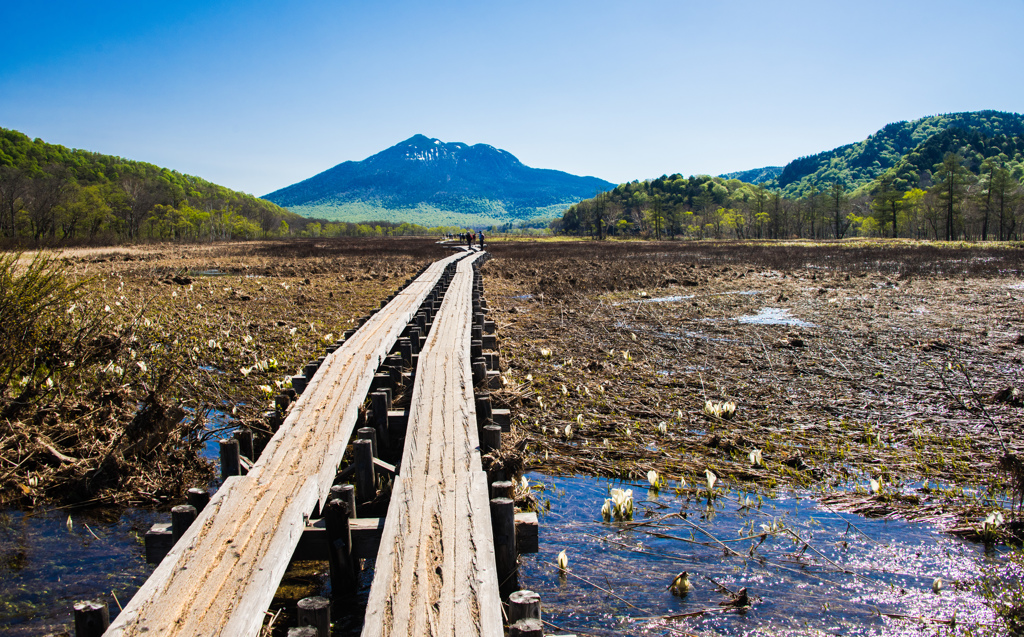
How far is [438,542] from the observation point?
3145mm

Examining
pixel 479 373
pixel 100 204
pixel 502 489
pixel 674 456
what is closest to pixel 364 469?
pixel 502 489

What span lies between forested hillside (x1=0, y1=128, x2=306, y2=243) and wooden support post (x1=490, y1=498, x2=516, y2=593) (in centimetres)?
4168

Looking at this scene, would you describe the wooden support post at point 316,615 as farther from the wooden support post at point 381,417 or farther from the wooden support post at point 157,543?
the wooden support post at point 381,417

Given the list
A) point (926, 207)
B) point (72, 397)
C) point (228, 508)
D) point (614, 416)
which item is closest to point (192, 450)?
point (72, 397)

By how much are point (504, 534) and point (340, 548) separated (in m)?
1.01

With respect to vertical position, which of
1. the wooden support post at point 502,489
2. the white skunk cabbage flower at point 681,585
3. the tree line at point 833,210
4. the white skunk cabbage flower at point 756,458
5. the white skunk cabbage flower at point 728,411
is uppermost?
the tree line at point 833,210

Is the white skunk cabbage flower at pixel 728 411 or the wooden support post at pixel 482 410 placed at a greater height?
the wooden support post at pixel 482 410

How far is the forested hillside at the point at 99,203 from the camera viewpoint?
2425 inches

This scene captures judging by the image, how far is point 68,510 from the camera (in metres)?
5.02

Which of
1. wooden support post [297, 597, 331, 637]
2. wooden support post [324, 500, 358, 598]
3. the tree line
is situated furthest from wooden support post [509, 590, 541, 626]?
the tree line

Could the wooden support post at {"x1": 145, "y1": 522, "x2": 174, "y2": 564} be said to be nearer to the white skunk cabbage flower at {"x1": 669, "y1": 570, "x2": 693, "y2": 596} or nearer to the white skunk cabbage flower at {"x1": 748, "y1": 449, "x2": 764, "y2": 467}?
the white skunk cabbage flower at {"x1": 669, "y1": 570, "x2": 693, "y2": 596}

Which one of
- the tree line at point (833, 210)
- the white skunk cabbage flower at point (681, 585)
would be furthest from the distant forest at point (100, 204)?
the tree line at point (833, 210)

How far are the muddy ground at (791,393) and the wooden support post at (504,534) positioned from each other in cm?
235

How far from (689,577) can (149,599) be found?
3.26 meters
